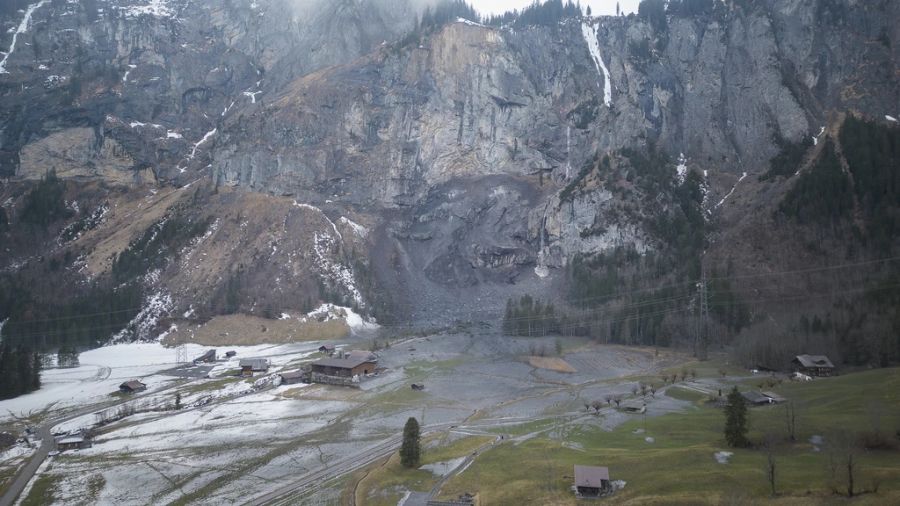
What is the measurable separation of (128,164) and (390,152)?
3376 inches

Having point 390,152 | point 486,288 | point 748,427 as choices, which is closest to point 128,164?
point 390,152

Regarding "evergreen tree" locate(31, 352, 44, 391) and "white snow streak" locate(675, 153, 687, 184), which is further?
"white snow streak" locate(675, 153, 687, 184)

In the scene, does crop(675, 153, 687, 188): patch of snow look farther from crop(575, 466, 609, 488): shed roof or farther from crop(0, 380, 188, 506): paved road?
crop(575, 466, 609, 488): shed roof

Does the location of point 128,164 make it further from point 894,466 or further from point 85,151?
point 894,466

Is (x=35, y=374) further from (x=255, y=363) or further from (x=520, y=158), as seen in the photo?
(x=520, y=158)

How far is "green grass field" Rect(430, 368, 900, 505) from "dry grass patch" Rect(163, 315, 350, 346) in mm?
88695

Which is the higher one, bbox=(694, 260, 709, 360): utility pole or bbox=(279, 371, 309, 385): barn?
bbox=(694, 260, 709, 360): utility pole

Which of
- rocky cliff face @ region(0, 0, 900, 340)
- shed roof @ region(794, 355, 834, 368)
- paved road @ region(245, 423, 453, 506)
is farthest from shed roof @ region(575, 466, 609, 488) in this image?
rocky cliff face @ region(0, 0, 900, 340)

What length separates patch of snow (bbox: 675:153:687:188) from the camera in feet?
533

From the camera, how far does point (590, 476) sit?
3984 centimetres

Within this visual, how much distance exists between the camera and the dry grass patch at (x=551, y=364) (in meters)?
97.2

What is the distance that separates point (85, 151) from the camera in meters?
199

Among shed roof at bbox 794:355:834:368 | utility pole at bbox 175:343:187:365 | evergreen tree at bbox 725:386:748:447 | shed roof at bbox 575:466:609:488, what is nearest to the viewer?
shed roof at bbox 575:466:609:488

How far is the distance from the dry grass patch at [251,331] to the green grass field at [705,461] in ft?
291
